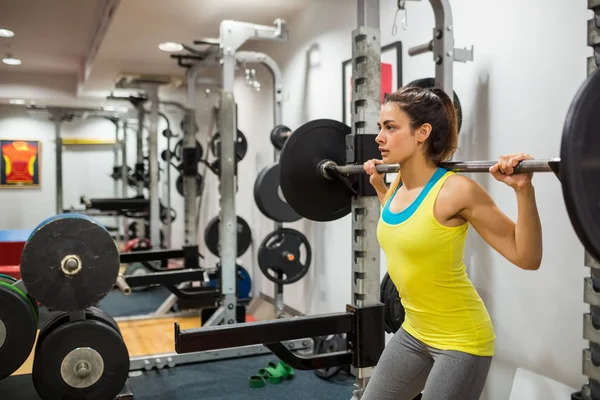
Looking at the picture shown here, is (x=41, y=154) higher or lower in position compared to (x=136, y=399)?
higher

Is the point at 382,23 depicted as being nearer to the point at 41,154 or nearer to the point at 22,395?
the point at 22,395

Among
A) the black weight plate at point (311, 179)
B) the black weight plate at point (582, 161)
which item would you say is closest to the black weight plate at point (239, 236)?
the black weight plate at point (311, 179)

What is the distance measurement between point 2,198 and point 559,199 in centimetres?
807

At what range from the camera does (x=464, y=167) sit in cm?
129

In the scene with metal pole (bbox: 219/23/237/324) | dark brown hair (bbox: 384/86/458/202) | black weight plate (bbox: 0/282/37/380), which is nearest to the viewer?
dark brown hair (bbox: 384/86/458/202)

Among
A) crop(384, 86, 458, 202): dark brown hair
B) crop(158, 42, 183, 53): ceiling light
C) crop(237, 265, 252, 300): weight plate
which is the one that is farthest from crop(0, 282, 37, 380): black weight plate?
crop(158, 42, 183, 53): ceiling light

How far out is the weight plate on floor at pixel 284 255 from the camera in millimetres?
3461

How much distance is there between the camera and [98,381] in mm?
2406

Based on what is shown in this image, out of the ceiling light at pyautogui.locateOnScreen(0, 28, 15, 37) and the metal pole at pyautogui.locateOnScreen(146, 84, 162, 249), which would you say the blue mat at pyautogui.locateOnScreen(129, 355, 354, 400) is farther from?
the ceiling light at pyautogui.locateOnScreen(0, 28, 15, 37)

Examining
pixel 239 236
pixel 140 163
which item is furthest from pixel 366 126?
pixel 140 163

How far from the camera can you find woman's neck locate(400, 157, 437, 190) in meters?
1.39

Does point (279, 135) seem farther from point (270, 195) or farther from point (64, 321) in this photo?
point (64, 321)

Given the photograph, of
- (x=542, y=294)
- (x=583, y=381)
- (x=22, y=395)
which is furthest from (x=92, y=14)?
(x=583, y=381)

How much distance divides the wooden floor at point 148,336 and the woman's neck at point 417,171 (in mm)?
2539
